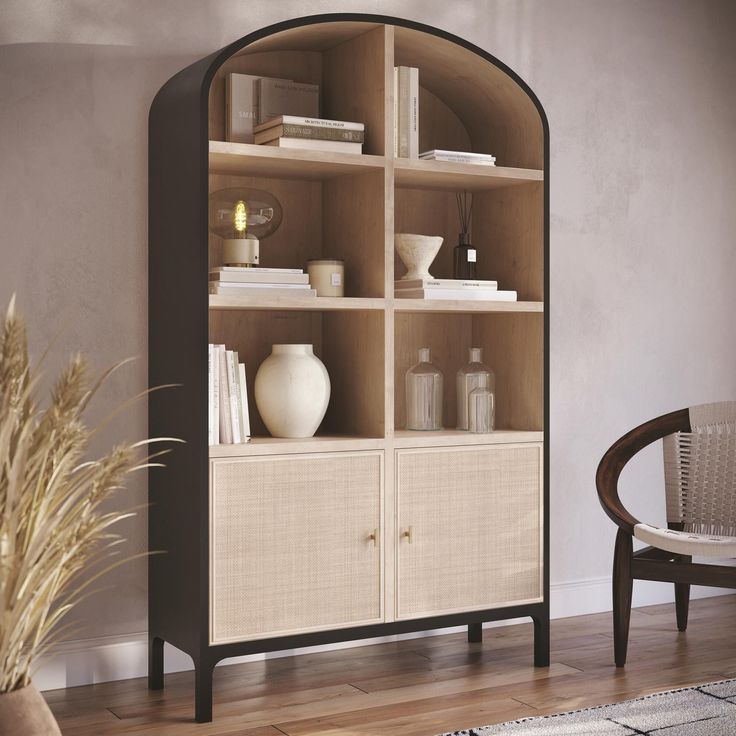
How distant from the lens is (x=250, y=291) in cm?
297

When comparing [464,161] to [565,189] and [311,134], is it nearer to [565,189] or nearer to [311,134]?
[311,134]

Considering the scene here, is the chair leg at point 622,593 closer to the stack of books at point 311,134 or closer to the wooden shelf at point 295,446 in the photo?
the wooden shelf at point 295,446

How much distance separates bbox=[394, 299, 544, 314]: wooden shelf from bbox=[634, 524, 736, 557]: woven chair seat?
0.78 m

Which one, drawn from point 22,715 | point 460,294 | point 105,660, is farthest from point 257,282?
point 22,715

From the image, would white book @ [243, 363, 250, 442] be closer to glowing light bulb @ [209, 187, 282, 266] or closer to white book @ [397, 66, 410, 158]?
glowing light bulb @ [209, 187, 282, 266]

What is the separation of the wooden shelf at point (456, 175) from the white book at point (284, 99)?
36 centimetres

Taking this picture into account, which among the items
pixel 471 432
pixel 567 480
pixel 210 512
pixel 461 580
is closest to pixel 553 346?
pixel 567 480

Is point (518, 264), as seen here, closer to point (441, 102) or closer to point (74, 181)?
point (441, 102)

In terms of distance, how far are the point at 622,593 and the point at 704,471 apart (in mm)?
627

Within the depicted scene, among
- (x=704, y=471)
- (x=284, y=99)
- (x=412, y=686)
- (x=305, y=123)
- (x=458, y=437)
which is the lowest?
(x=412, y=686)

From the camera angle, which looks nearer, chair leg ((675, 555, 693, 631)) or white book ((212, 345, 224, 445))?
Answer: white book ((212, 345, 224, 445))

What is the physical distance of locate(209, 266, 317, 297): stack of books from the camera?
2.94 metres

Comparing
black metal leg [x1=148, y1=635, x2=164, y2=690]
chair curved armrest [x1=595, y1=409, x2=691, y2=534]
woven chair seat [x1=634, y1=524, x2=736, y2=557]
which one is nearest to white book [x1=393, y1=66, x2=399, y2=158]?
chair curved armrest [x1=595, y1=409, x2=691, y2=534]

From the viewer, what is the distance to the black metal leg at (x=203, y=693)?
284 cm
